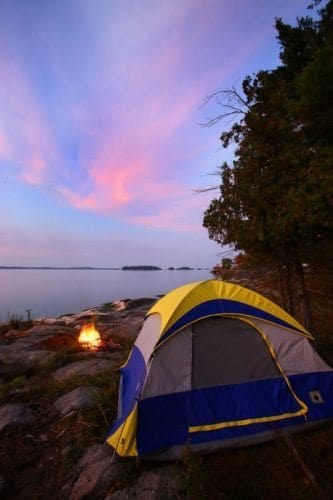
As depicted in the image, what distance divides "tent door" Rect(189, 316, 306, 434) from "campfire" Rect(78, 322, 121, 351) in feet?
17.6

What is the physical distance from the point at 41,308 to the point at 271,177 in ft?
96.5

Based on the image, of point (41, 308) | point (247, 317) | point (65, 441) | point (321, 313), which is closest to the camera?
point (65, 441)

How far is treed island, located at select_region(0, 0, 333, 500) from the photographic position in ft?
10.8

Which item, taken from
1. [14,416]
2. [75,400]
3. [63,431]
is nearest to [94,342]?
[75,400]

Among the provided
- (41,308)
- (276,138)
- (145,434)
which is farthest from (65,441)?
(41,308)

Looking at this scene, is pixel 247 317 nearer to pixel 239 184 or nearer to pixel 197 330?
pixel 197 330

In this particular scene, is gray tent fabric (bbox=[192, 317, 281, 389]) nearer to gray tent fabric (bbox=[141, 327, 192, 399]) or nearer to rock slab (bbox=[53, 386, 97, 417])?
gray tent fabric (bbox=[141, 327, 192, 399])

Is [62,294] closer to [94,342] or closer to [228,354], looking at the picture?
[94,342]

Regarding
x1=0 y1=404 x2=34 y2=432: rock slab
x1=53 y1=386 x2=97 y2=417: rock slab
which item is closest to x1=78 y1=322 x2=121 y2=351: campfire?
x1=53 y1=386 x2=97 y2=417: rock slab

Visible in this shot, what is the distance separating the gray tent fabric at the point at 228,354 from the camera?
13.7 ft

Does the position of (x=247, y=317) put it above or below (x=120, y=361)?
above

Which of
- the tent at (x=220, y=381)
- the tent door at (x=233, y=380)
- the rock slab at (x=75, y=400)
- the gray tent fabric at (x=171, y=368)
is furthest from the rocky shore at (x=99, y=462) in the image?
the gray tent fabric at (x=171, y=368)

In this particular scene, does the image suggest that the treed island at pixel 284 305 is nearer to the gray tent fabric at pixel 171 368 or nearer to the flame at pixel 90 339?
the flame at pixel 90 339

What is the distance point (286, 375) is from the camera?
4301mm
